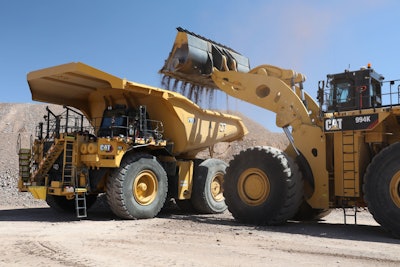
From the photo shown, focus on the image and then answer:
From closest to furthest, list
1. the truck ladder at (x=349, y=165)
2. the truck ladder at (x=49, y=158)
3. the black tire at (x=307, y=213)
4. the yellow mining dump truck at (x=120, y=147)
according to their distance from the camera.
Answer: the truck ladder at (x=349, y=165) < the yellow mining dump truck at (x=120, y=147) < the truck ladder at (x=49, y=158) < the black tire at (x=307, y=213)

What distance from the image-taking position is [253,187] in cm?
959

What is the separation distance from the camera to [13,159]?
20500mm

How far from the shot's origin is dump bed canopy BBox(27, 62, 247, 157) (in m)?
10.2

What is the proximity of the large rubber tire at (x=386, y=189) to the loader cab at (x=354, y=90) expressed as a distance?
4.83ft

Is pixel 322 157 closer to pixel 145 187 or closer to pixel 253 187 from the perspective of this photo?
pixel 253 187

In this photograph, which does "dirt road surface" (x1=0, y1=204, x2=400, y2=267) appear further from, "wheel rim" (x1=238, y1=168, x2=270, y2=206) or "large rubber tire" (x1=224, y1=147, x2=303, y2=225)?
"wheel rim" (x1=238, y1=168, x2=270, y2=206)

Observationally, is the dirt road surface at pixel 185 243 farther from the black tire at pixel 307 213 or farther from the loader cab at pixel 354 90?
the loader cab at pixel 354 90

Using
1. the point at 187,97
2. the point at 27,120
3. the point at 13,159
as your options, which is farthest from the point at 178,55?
the point at 27,120

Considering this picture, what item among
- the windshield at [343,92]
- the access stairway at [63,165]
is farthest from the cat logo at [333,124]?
the access stairway at [63,165]

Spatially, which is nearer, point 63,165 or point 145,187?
point 63,165

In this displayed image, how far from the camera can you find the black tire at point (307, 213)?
10305 millimetres

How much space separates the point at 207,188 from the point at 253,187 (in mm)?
2732

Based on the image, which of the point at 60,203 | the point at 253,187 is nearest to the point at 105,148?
the point at 60,203

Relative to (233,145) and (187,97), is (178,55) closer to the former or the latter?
(187,97)
